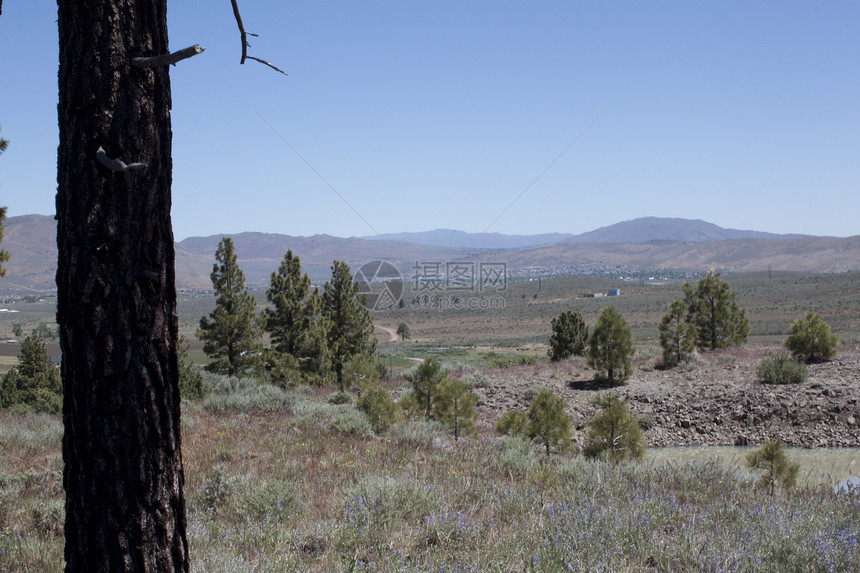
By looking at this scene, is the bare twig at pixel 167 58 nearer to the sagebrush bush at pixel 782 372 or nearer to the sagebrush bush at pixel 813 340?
the sagebrush bush at pixel 782 372

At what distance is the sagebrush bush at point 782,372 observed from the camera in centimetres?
1962

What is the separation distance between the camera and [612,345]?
22.3 meters

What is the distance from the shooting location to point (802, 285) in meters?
104

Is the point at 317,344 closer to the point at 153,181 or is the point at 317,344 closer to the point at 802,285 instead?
the point at 153,181

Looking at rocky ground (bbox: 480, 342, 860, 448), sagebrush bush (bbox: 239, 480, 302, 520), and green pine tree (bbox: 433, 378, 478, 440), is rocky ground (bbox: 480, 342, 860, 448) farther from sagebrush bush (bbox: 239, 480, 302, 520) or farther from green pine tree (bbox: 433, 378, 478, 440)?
sagebrush bush (bbox: 239, 480, 302, 520)

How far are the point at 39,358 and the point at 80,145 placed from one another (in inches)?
961

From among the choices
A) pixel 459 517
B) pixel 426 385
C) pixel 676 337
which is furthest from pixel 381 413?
pixel 676 337

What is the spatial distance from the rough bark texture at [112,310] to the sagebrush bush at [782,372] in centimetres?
2211

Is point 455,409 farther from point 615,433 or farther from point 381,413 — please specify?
point 615,433

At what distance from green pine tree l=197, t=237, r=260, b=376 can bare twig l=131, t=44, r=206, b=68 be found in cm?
2554

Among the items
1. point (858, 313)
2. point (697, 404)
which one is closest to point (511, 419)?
point (697, 404)

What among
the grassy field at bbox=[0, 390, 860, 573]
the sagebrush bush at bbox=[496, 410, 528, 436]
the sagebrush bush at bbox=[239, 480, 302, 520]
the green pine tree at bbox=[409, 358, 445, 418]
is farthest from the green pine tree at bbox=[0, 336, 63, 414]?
the sagebrush bush at bbox=[239, 480, 302, 520]

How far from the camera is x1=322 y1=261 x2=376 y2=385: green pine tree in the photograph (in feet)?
94.9

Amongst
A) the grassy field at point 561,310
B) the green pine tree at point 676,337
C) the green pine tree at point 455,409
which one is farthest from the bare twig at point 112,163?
the grassy field at point 561,310
